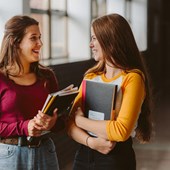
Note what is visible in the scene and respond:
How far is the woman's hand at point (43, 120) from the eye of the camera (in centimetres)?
172

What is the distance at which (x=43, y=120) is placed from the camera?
174 cm

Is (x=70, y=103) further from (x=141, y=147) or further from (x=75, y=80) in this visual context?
(x=141, y=147)

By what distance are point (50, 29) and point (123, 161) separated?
352 centimetres

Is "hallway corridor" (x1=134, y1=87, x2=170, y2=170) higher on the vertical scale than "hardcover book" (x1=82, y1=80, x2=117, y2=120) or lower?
lower

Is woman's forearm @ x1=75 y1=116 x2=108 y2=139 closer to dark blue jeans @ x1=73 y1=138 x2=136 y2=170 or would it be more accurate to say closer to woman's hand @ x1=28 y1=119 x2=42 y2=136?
dark blue jeans @ x1=73 y1=138 x2=136 y2=170

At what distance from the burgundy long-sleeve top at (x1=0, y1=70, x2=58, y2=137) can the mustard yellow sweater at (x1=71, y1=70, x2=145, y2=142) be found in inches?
18.0

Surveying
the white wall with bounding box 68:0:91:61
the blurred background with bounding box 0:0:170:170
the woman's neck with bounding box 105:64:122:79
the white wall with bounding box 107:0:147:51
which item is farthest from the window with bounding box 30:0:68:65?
the white wall with bounding box 107:0:147:51

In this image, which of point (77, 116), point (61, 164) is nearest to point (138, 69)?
point (77, 116)

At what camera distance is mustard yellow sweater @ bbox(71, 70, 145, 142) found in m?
1.55

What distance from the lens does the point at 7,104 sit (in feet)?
6.04

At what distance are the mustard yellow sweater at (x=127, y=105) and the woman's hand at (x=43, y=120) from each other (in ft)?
1.01

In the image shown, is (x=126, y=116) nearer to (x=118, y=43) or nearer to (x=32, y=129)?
(x=118, y=43)

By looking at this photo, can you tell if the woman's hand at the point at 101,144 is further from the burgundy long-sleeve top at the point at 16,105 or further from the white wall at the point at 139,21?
the white wall at the point at 139,21

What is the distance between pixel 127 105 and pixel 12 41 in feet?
2.27
